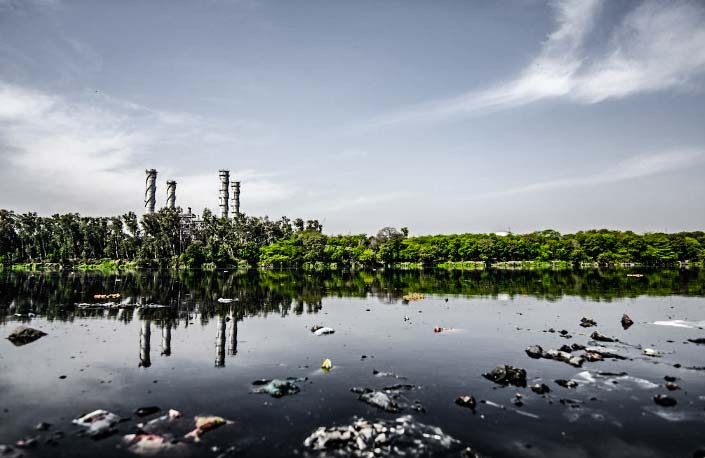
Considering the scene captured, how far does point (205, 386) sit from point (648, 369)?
21433 millimetres

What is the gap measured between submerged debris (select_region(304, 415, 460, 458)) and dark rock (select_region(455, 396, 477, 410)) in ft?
8.69

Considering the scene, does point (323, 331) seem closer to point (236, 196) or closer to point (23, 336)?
point (23, 336)

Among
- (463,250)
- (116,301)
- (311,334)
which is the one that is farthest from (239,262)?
(311,334)

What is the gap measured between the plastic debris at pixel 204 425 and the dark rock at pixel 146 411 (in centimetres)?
197

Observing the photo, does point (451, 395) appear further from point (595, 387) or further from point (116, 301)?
point (116, 301)

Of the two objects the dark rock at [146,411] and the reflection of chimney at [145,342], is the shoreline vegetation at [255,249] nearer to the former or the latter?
the reflection of chimney at [145,342]

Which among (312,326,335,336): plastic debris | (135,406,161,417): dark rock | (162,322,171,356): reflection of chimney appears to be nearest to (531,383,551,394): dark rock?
(135,406,161,417): dark rock

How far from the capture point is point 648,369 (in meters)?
22.2

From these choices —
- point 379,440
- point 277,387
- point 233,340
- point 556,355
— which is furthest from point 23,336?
point 556,355

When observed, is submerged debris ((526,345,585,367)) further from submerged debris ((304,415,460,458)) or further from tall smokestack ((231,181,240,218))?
tall smokestack ((231,181,240,218))

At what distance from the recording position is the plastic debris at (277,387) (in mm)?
18547

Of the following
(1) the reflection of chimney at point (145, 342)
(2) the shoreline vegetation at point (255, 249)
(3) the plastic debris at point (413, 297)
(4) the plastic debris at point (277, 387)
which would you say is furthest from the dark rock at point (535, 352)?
(2) the shoreline vegetation at point (255, 249)

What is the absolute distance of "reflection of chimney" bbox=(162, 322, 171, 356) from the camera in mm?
25800

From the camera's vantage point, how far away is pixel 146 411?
16406mm
